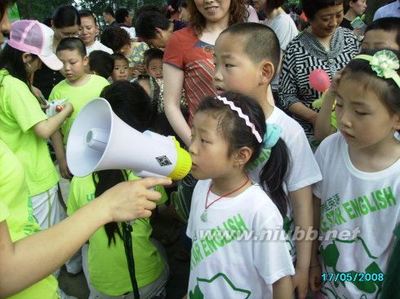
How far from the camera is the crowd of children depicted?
141 cm

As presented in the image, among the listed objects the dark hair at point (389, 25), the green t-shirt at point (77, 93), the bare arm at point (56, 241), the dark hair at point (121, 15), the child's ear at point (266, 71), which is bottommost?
the dark hair at point (121, 15)

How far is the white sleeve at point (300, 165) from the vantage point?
1737mm

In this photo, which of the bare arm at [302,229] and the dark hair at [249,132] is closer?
the dark hair at [249,132]

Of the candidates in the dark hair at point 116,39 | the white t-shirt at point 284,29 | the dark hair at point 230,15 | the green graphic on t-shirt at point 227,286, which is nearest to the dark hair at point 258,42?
the dark hair at point 230,15

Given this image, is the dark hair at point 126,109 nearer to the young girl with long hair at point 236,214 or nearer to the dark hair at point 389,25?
the young girl with long hair at point 236,214

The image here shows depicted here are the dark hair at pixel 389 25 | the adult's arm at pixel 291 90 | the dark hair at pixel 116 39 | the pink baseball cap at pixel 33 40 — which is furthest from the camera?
the dark hair at pixel 116 39

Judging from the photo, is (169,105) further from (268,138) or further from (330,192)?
(330,192)

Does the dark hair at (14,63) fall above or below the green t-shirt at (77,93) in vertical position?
above

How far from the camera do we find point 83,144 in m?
1.43

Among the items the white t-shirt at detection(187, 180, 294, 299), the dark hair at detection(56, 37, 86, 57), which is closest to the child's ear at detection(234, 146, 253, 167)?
the white t-shirt at detection(187, 180, 294, 299)

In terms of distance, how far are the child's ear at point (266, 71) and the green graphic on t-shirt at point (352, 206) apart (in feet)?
1.98

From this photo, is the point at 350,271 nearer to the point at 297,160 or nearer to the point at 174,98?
the point at 297,160

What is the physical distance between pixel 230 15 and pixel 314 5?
55 cm

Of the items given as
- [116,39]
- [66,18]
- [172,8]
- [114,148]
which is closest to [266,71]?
[114,148]
